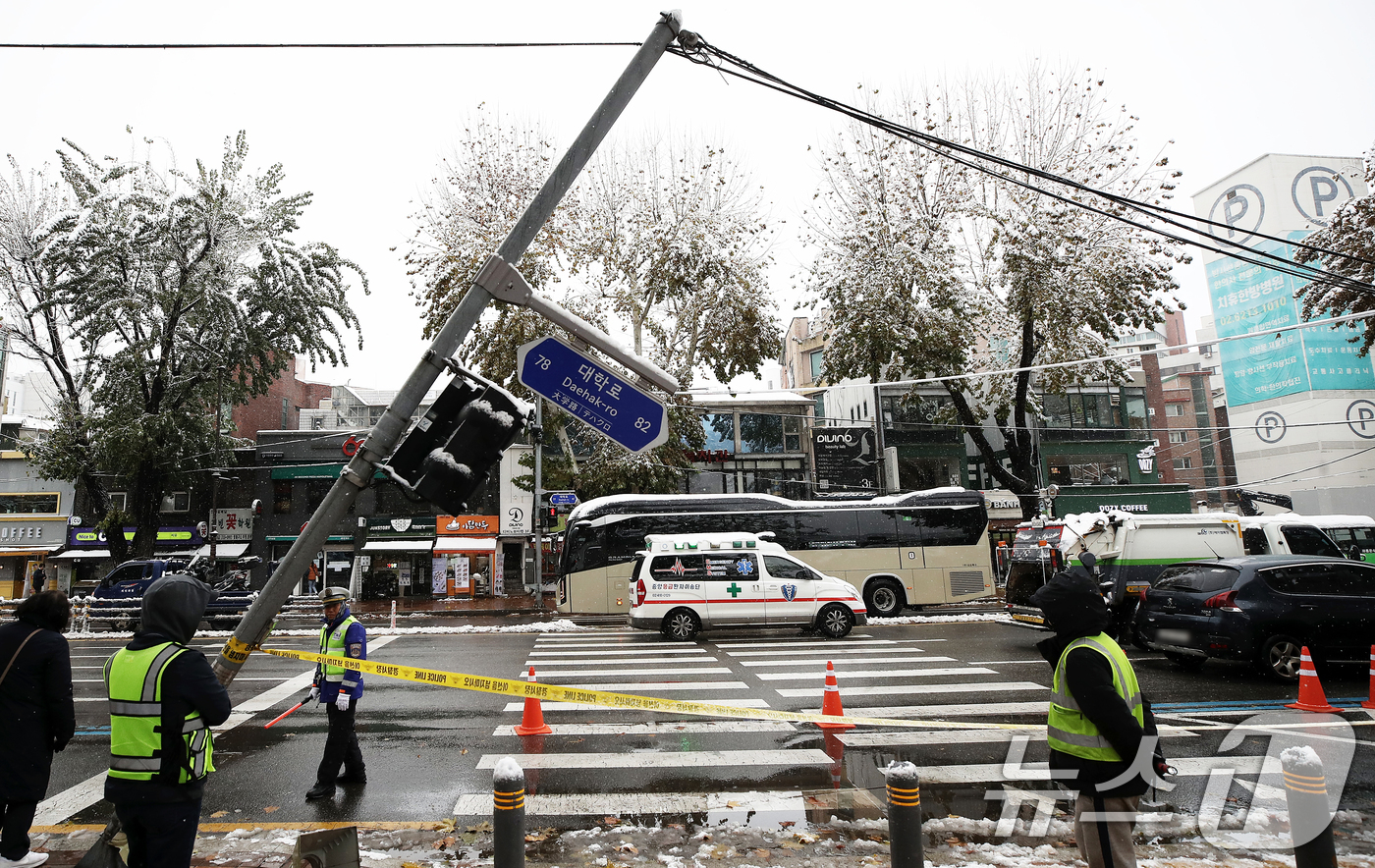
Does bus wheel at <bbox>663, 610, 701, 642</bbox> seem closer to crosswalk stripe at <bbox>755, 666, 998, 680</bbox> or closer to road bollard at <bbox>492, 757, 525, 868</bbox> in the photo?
crosswalk stripe at <bbox>755, 666, 998, 680</bbox>

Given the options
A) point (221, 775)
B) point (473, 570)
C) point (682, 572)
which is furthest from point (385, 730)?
point (473, 570)

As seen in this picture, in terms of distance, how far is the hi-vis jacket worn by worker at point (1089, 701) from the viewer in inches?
137

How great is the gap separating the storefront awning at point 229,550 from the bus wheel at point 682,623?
26329 mm

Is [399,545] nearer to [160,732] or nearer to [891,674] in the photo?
[891,674]

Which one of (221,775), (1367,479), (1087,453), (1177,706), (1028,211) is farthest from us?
(1367,479)

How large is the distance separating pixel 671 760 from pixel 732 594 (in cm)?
895

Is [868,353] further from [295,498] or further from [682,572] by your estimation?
[295,498]

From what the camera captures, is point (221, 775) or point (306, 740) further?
point (306, 740)

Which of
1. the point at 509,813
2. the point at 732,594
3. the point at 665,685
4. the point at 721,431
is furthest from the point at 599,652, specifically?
the point at 721,431

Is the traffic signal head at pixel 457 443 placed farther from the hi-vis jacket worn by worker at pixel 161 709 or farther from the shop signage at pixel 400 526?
the shop signage at pixel 400 526

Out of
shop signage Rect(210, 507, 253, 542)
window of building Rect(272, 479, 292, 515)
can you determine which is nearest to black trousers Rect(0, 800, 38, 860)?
window of building Rect(272, 479, 292, 515)

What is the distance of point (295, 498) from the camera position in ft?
115

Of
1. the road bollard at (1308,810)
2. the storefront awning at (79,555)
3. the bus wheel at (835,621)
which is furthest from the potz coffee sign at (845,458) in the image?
the storefront awning at (79,555)

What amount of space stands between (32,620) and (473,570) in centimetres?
3014
